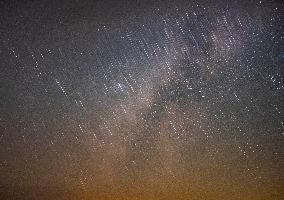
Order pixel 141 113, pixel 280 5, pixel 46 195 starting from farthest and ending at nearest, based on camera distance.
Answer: pixel 46 195, pixel 141 113, pixel 280 5

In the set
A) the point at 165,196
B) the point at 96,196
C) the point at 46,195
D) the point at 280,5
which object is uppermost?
the point at 280,5

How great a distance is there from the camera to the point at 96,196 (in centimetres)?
256

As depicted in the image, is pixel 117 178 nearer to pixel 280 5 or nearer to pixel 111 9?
pixel 111 9

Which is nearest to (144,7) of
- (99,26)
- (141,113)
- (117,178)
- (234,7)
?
(99,26)

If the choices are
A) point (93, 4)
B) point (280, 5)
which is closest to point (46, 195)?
point (93, 4)

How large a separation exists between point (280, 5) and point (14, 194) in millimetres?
2899

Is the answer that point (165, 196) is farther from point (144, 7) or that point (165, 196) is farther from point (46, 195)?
point (144, 7)

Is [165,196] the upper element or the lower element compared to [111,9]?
lower

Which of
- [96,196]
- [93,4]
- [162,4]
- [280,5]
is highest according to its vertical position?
[93,4]

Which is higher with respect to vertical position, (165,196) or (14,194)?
(14,194)

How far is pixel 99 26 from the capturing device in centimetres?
237

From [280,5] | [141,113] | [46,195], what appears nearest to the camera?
[280,5]

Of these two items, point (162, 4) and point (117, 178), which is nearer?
point (162, 4)

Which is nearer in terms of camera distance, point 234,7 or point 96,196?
point 234,7
